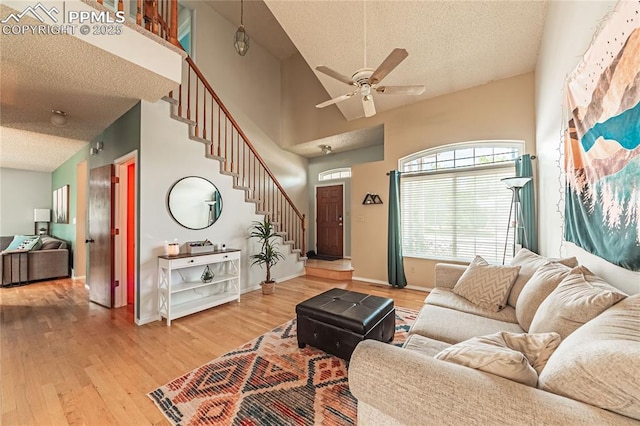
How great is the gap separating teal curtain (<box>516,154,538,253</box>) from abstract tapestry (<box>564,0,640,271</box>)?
5.37 ft

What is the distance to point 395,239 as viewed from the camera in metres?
4.51

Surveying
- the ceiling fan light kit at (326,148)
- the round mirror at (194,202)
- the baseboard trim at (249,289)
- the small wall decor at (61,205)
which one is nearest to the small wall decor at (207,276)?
the round mirror at (194,202)

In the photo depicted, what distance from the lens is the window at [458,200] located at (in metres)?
3.76

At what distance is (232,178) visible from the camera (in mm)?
4160

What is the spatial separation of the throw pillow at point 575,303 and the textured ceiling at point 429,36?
3.19 meters

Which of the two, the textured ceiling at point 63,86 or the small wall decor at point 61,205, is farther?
the small wall decor at point 61,205

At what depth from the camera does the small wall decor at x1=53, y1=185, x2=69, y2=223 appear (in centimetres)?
557

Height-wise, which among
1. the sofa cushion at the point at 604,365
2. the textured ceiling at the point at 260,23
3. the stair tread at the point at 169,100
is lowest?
the sofa cushion at the point at 604,365

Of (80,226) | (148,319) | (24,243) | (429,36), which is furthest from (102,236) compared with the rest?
(429,36)

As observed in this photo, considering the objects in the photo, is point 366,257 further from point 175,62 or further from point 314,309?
point 175,62

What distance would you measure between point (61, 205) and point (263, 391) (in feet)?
23.3

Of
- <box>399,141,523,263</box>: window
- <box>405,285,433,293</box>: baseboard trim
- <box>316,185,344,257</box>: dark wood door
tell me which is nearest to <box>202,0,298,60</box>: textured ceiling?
<box>316,185,344,257</box>: dark wood door

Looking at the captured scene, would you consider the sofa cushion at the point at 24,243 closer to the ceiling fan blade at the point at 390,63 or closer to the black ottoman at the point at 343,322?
the black ottoman at the point at 343,322

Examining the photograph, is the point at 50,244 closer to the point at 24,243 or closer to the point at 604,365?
the point at 24,243
